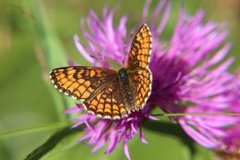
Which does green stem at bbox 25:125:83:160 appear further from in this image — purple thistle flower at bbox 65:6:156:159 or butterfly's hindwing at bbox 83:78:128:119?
butterfly's hindwing at bbox 83:78:128:119

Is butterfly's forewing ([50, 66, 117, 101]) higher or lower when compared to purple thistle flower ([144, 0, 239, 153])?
higher

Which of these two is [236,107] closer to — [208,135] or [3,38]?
Answer: [208,135]

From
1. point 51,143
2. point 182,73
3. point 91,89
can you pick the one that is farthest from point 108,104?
point 182,73

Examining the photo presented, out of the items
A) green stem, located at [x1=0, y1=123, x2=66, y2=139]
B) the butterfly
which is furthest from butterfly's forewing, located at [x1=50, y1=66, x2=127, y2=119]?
green stem, located at [x1=0, y1=123, x2=66, y2=139]

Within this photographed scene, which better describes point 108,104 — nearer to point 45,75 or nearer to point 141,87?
point 141,87

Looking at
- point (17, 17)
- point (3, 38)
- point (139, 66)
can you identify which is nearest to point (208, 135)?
point (139, 66)

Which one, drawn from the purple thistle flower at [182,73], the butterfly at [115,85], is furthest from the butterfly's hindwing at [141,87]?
the purple thistle flower at [182,73]
